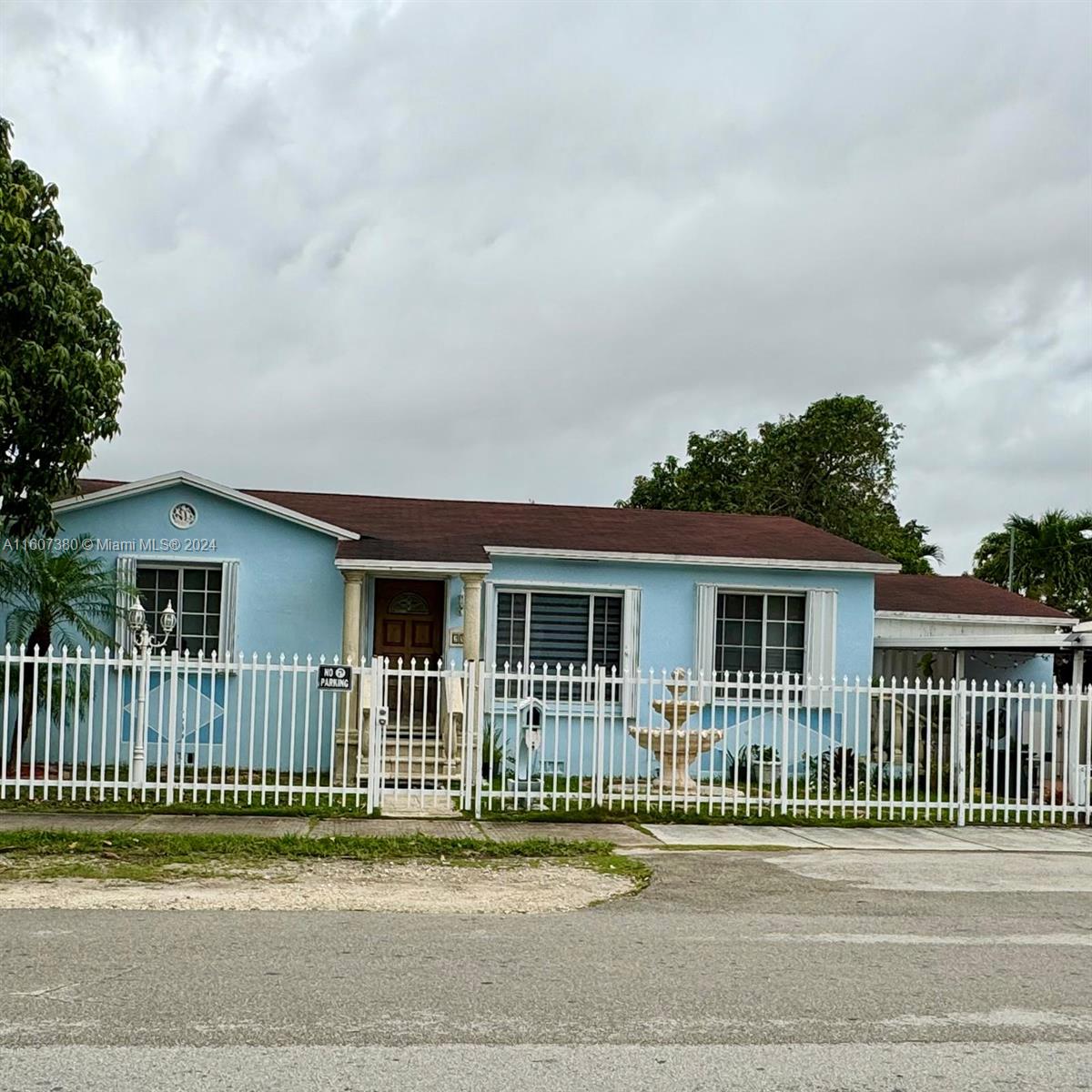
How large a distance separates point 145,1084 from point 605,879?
591 centimetres

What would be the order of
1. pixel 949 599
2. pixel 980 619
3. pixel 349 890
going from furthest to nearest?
pixel 949 599 < pixel 980 619 < pixel 349 890

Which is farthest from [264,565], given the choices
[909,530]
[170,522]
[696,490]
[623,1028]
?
[909,530]

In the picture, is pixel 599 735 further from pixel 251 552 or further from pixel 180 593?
pixel 180 593

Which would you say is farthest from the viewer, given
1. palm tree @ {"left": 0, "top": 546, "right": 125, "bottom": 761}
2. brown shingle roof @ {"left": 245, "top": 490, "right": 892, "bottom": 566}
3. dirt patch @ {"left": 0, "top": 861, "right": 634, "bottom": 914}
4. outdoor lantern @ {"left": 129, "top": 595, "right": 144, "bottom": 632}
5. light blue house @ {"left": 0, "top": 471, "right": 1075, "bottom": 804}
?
brown shingle roof @ {"left": 245, "top": 490, "right": 892, "bottom": 566}

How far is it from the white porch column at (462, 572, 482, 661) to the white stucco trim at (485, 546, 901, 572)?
3.58ft

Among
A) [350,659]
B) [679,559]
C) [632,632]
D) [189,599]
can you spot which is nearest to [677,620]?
[632,632]

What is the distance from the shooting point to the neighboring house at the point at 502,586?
57.3 ft

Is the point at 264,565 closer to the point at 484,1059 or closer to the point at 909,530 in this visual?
the point at 484,1059

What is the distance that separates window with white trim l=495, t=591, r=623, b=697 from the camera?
18.6 metres

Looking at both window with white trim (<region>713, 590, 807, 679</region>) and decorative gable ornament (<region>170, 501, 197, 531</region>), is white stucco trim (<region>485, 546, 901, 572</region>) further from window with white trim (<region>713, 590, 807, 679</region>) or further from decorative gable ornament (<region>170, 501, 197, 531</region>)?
decorative gable ornament (<region>170, 501, 197, 531</region>)

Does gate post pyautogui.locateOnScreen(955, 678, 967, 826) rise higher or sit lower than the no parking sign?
lower

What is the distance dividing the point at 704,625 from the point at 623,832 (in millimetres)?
6029

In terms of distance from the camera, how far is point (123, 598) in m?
17.0

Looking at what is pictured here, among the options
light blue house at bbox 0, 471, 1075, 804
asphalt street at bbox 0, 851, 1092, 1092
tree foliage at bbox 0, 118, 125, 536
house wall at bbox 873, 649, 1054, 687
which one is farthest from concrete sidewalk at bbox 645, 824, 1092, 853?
tree foliage at bbox 0, 118, 125, 536
